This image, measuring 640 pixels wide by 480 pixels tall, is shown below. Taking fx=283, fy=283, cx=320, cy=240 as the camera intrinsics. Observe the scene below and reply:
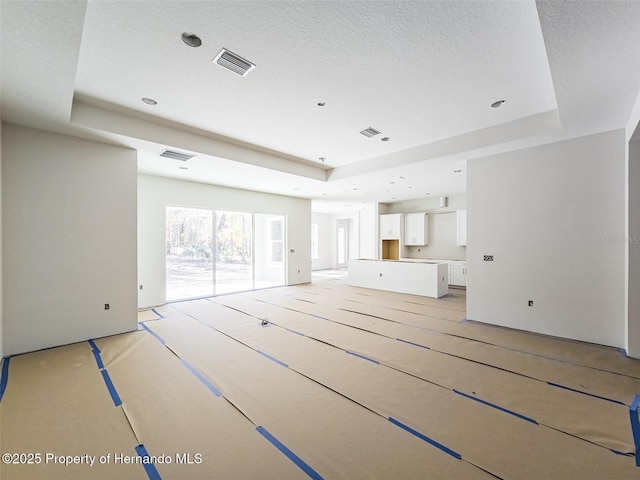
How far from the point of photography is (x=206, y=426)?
2164mm

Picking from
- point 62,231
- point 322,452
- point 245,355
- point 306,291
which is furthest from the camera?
point 306,291

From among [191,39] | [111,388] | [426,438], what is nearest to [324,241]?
[111,388]

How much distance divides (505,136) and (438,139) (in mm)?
946

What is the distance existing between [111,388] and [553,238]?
576 centimetres

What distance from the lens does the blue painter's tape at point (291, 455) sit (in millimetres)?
1703

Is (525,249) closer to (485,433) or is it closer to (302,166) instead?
(485,433)

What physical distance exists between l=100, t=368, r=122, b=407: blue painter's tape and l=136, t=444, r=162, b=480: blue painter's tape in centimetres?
72

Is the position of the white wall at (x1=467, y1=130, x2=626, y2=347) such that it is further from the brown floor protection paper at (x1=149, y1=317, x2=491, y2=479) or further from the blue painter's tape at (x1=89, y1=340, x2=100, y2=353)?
the blue painter's tape at (x1=89, y1=340, x2=100, y2=353)

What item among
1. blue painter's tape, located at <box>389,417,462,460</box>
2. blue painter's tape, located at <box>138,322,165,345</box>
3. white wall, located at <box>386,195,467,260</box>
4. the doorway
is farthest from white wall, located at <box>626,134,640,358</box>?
the doorway

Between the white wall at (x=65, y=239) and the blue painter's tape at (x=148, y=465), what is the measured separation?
2.89 m

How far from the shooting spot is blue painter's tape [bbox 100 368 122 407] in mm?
2493

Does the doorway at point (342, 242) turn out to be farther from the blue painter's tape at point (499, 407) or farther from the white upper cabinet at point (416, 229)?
the blue painter's tape at point (499, 407)

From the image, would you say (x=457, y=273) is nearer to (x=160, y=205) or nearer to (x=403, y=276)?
(x=403, y=276)

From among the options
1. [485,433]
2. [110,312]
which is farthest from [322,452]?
[110,312]
